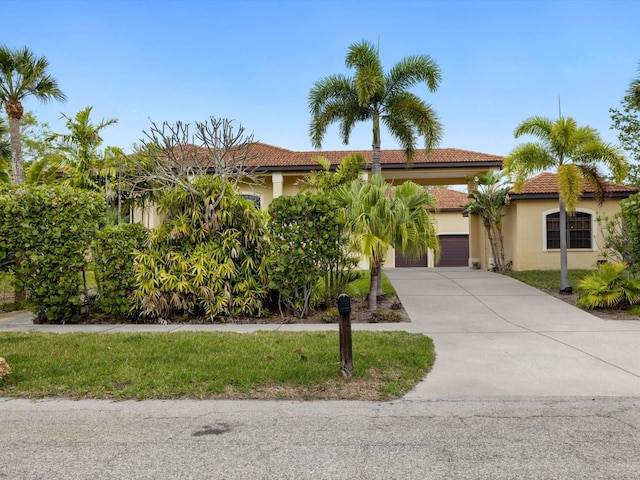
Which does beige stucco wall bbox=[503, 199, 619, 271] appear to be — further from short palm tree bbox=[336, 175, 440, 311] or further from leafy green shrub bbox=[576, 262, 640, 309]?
short palm tree bbox=[336, 175, 440, 311]

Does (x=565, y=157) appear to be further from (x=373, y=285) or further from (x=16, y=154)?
(x=16, y=154)

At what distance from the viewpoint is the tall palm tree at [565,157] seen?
12.0 meters

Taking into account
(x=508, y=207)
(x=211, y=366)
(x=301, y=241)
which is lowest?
(x=211, y=366)

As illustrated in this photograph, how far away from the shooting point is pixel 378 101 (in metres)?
12.7

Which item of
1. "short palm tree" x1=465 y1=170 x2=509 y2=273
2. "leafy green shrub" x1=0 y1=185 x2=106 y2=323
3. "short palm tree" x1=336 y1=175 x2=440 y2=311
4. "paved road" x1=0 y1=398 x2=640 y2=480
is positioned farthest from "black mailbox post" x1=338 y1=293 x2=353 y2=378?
"short palm tree" x1=465 y1=170 x2=509 y2=273

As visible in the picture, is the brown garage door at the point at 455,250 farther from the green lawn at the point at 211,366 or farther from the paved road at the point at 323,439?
the paved road at the point at 323,439

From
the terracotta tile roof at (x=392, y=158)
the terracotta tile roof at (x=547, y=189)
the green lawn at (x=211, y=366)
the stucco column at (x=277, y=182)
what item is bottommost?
the green lawn at (x=211, y=366)

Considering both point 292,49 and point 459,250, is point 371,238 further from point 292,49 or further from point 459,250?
point 459,250

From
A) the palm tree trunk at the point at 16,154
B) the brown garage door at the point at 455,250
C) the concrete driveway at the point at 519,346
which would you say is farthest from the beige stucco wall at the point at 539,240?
the palm tree trunk at the point at 16,154

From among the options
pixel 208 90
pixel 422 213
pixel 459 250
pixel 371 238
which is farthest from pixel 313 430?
pixel 459 250

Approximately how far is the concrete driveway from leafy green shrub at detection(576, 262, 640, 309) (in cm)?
48

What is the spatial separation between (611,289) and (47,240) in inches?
498

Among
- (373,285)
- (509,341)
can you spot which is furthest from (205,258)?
(509,341)

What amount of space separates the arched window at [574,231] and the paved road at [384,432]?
1272 centimetres
